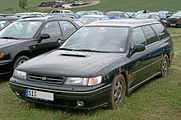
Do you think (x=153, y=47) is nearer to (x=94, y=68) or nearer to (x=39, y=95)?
(x=94, y=68)

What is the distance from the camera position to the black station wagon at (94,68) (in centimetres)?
448

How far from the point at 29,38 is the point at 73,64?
9.53 feet

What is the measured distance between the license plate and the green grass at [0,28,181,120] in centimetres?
30

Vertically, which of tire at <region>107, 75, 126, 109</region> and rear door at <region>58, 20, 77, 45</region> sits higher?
rear door at <region>58, 20, 77, 45</region>

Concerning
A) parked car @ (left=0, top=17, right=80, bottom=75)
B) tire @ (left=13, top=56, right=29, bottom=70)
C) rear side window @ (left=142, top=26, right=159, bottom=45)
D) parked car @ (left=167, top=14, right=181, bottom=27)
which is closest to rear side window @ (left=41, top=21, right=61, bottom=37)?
parked car @ (left=0, top=17, right=80, bottom=75)

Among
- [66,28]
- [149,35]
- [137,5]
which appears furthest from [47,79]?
[137,5]

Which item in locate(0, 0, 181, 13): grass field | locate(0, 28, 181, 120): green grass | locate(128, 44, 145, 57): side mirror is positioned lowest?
locate(0, 0, 181, 13): grass field

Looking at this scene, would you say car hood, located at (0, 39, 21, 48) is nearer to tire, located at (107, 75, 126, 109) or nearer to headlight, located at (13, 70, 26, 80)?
headlight, located at (13, 70, 26, 80)

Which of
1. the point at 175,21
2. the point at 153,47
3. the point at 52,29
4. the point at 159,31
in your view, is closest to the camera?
the point at 153,47

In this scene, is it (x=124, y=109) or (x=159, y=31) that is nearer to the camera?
(x=124, y=109)

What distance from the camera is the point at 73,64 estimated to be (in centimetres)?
481

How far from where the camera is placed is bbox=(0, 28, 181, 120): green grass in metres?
4.70

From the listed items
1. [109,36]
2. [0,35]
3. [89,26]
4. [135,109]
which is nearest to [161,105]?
[135,109]

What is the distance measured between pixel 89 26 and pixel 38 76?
2.08 meters
